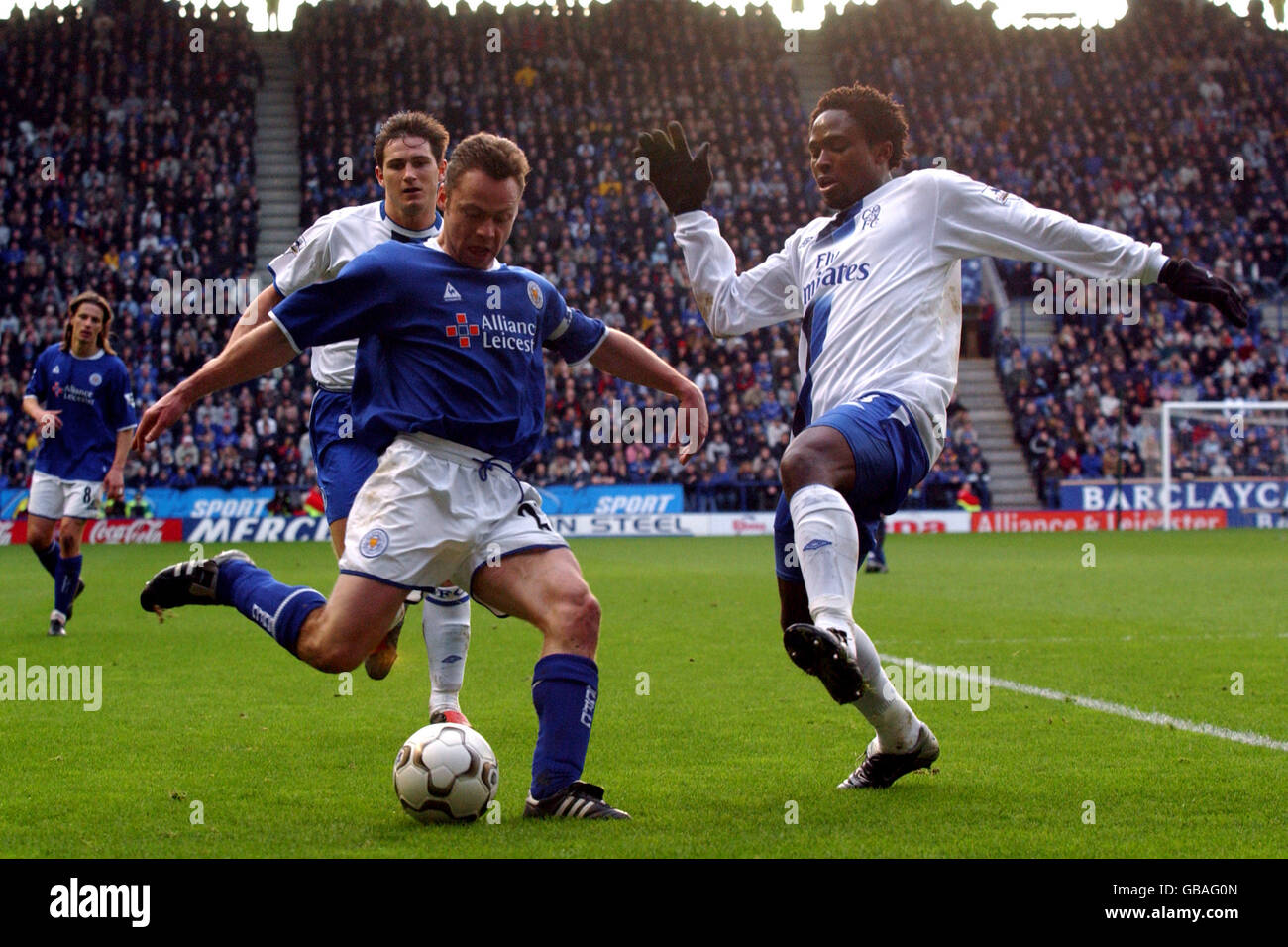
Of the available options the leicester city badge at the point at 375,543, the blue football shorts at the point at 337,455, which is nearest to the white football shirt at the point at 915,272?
the leicester city badge at the point at 375,543

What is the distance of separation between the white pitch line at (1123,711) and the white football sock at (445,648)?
3.03 meters

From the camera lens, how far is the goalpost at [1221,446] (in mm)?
28312

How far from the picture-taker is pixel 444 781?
4445mm

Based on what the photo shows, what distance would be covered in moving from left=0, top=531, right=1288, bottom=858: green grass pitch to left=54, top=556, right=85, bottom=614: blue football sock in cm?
27

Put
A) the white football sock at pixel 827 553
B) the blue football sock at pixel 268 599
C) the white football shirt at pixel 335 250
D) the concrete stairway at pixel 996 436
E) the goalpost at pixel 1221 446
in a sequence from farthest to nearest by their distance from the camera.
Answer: the concrete stairway at pixel 996 436 < the goalpost at pixel 1221 446 < the white football shirt at pixel 335 250 < the blue football sock at pixel 268 599 < the white football sock at pixel 827 553

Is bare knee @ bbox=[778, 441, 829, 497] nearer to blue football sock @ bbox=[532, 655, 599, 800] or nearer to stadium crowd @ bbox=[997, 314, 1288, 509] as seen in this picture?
blue football sock @ bbox=[532, 655, 599, 800]

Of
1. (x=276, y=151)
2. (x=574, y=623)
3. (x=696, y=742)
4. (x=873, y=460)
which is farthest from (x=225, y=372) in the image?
(x=276, y=151)

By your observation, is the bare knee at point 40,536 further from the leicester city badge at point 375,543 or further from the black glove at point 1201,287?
the black glove at point 1201,287

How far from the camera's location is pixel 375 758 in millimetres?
5590

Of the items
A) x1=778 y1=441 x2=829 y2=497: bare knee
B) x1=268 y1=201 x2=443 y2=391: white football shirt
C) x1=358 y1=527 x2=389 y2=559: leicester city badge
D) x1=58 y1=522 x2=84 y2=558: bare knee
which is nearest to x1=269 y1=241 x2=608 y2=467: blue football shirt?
x1=358 y1=527 x2=389 y2=559: leicester city badge

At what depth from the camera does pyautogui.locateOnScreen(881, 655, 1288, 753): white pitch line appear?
5863 mm

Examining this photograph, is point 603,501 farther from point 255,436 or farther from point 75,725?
point 75,725
